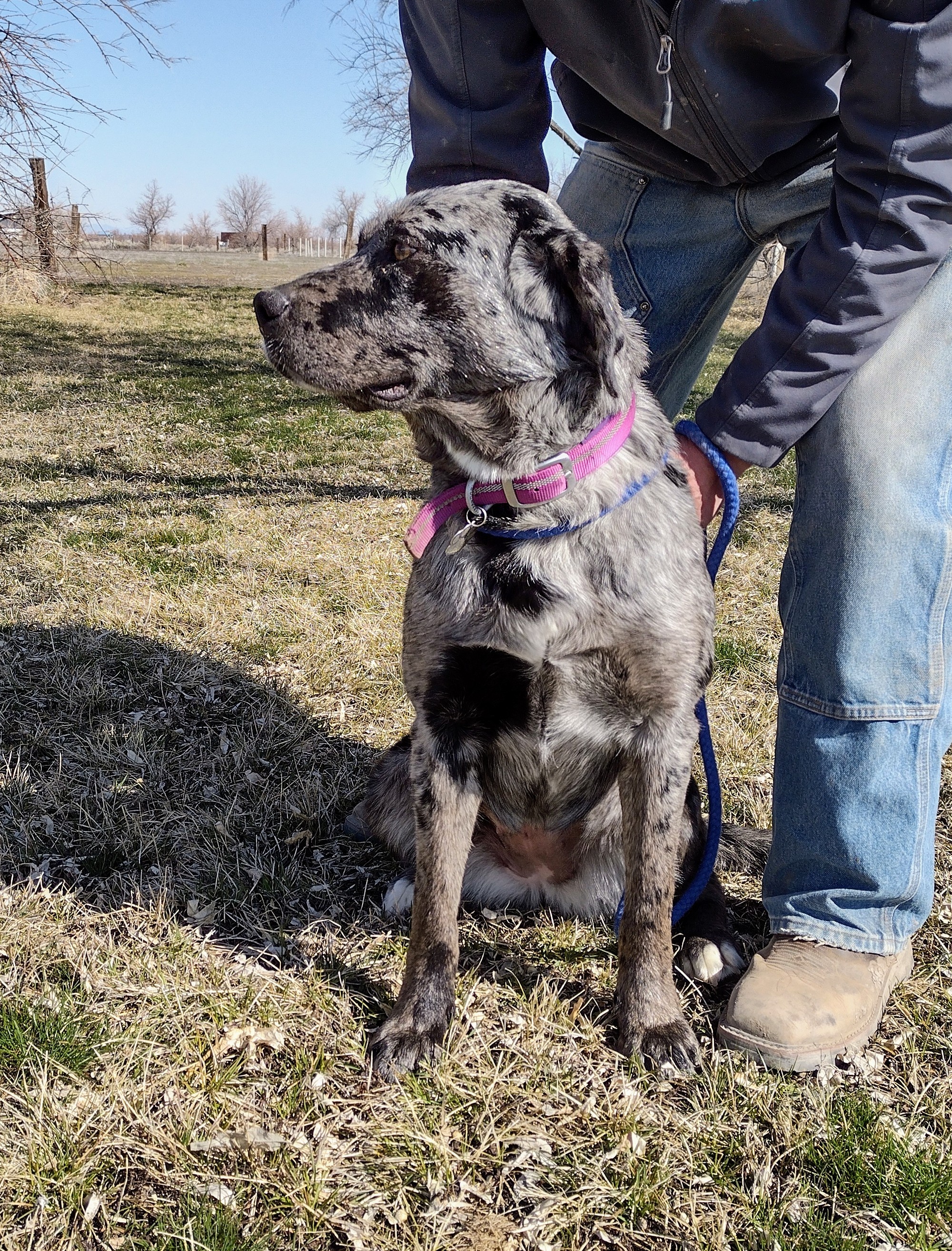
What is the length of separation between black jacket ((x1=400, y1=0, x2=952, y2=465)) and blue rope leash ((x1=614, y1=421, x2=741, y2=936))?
2.4 inches

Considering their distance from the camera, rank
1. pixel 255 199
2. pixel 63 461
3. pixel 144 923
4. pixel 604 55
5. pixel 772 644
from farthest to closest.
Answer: pixel 255 199 → pixel 63 461 → pixel 772 644 → pixel 144 923 → pixel 604 55

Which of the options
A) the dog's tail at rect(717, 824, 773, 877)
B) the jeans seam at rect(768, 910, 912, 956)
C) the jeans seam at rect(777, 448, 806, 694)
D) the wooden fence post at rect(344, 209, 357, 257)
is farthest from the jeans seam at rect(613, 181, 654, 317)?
the wooden fence post at rect(344, 209, 357, 257)

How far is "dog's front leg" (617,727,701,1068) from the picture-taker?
6.82 ft

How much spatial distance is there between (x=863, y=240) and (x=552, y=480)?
0.79 meters

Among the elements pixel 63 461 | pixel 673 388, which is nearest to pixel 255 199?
pixel 63 461

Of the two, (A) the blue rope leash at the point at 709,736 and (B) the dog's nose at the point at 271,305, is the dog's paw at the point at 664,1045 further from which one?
(B) the dog's nose at the point at 271,305

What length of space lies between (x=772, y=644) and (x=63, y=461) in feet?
19.1

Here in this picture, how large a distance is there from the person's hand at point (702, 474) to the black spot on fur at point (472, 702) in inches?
23.1

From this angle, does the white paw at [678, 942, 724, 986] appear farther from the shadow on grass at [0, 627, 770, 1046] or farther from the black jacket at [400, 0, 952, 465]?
the black jacket at [400, 0, 952, 465]

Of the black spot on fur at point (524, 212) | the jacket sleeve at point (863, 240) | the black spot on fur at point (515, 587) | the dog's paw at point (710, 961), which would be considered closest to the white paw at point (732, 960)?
the dog's paw at point (710, 961)

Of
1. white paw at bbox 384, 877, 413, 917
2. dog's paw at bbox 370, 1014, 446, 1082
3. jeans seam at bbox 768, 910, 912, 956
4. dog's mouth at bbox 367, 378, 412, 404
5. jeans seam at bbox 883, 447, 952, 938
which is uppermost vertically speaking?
dog's mouth at bbox 367, 378, 412, 404

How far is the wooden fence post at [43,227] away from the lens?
8258 mm

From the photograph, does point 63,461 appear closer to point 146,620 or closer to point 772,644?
point 146,620

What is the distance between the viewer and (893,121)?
72.6 inches
